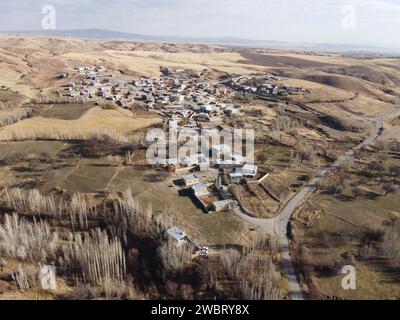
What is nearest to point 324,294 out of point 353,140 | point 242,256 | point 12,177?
point 242,256

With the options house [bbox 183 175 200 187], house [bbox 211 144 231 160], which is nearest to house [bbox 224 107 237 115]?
house [bbox 211 144 231 160]

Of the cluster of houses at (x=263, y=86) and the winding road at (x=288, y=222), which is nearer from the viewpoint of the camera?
the winding road at (x=288, y=222)

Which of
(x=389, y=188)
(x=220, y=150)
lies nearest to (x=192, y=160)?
(x=220, y=150)

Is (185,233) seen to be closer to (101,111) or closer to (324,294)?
(324,294)

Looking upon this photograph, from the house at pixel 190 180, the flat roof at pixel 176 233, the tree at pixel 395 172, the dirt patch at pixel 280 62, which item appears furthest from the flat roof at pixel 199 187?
the dirt patch at pixel 280 62

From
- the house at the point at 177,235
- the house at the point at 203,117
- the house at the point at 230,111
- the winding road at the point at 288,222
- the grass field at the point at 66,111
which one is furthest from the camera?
Answer: the house at the point at 230,111

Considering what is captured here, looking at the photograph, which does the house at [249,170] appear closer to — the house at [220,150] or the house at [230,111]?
the house at [220,150]

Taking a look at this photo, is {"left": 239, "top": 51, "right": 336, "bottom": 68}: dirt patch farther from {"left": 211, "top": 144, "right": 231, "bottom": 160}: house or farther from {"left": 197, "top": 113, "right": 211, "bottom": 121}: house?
{"left": 211, "top": 144, "right": 231, "bottom": 160}: house
